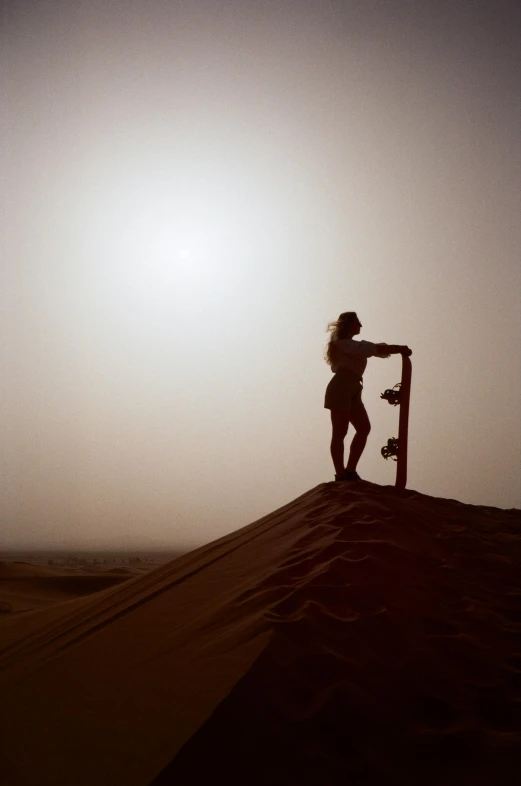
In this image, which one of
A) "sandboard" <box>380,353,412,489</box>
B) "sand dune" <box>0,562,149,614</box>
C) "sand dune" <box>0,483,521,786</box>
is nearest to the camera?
"sand dune" <box>0,483,521,786</box>

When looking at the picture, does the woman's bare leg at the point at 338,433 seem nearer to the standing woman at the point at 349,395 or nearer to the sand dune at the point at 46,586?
the standing woman at the point at 349,395

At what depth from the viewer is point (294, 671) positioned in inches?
111

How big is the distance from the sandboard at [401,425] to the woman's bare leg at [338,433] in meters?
0.47

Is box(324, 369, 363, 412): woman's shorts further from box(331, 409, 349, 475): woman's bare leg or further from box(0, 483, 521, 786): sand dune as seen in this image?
box(0, 483, 521, 786): sand dune

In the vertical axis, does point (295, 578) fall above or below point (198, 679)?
above

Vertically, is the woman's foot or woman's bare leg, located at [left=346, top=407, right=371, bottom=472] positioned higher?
woman's bare leg, located at [left=346, top=407, right=371, bottom=472]

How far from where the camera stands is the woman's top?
6.45 m

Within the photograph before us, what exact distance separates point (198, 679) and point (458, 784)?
1277 mm

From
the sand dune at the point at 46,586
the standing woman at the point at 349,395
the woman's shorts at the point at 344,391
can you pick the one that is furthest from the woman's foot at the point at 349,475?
the sand dune at the point at 46,586

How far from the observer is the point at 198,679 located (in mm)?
2916

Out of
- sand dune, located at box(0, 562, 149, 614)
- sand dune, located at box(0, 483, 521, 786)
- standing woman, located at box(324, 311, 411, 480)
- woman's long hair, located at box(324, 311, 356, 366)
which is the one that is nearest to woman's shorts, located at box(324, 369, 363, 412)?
standing woman, located at box(324, 311, 411, 480)

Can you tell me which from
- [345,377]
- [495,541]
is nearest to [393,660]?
[495,541]

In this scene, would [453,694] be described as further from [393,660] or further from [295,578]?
[295,578]

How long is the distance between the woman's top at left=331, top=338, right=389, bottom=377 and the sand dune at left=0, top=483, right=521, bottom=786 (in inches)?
73.9
